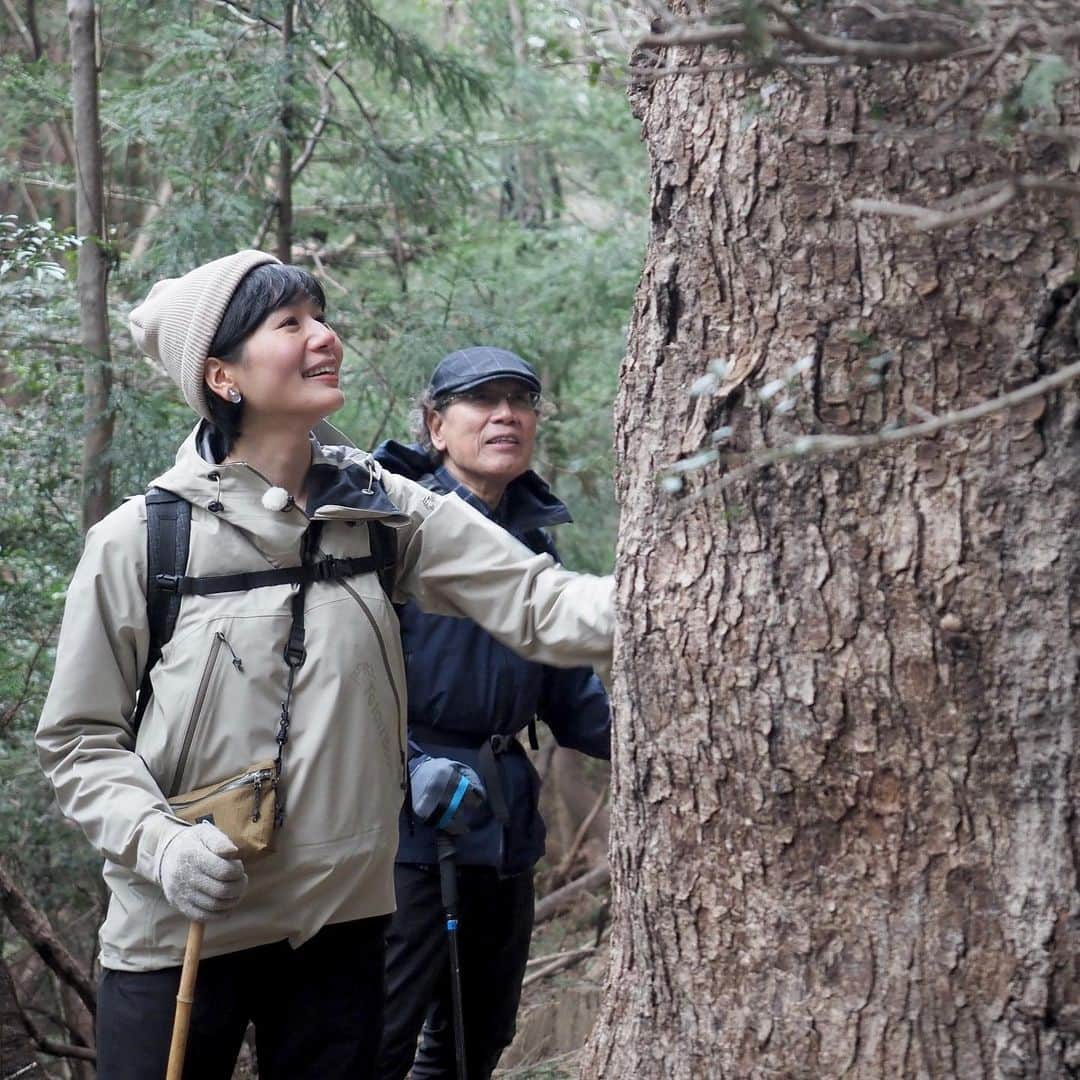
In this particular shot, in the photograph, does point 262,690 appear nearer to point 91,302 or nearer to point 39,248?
point 91,302

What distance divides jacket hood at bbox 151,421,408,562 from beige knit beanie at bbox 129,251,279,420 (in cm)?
14

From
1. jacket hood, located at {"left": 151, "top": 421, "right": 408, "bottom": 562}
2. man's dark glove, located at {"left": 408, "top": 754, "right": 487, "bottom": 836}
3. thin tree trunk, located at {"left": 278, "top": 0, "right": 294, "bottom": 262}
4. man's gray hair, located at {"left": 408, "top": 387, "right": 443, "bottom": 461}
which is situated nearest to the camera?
jacket hood, located at {"left": 151, "top": 421, "right": 408, "bottom": 562}

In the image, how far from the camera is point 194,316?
256 centimetres

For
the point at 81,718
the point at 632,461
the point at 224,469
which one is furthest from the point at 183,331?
the point at 632,461

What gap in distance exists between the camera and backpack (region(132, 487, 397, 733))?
7.95 feet

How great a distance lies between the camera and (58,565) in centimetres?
506

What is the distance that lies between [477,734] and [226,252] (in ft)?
10.4

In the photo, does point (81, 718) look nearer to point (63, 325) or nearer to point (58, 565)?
point (58, 565)

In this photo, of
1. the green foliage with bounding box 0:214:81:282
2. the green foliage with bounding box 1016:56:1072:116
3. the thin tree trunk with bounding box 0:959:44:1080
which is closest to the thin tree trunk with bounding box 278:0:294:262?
the green foliage with bounding box 0:214:81:282

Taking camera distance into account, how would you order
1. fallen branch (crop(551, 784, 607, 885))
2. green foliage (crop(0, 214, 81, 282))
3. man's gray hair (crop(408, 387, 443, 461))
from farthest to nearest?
1. fallen branch (crop(551, 784, 607, 885))
2. green foliage (crop(0, 214, 81, 282))
3. man's gray hair (crop(408, 387, 443, 461))

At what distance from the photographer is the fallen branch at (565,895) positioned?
6.91 metres

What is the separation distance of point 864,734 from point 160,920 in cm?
135

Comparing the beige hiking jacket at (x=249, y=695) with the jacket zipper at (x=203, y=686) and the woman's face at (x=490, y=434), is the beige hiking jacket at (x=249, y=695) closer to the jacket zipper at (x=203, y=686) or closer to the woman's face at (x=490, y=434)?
the jacket zipper at (x=203, y=686)

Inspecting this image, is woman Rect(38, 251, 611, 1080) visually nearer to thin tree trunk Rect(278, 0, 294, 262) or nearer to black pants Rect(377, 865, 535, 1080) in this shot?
black pants Rect(377, 865, 535, 1080)
